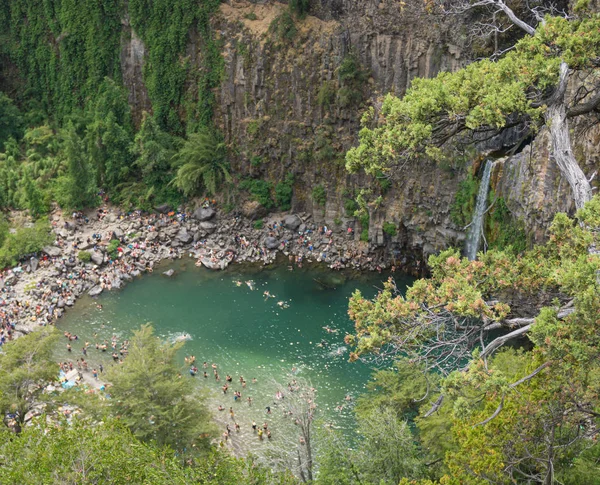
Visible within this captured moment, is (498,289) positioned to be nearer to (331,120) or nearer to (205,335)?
(205,335)

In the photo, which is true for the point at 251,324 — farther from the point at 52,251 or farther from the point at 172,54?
the point at 172,54

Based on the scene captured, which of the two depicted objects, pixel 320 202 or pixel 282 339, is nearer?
pixel 282 339

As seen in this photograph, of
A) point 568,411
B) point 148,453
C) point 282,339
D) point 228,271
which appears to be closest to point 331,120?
point 228,271

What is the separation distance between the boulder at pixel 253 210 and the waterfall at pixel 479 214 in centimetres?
1351

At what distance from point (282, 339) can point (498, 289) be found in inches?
815

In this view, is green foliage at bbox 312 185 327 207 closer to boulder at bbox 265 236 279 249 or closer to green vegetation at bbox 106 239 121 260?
boulder at bbox 265 236 279 249

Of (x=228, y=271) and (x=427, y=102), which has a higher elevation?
(x=427, y=102)

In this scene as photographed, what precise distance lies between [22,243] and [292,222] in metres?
16.1

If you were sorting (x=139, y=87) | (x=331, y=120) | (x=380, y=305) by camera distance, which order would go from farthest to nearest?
(x=139, y=87), (x=331, y=120), (x=380, y=305)

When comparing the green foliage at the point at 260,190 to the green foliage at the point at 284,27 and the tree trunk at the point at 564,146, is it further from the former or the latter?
the tree trunk at the point at 564,146

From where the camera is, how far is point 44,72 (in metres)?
46.0

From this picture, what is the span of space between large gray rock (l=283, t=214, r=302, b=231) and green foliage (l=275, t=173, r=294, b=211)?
0.91 m

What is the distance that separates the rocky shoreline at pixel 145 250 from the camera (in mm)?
33969

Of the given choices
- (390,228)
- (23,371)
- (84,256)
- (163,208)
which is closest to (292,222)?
(390,228)
